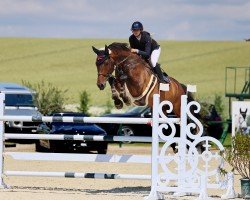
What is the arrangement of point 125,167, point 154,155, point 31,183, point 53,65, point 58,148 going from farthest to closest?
point 53,65 < point 58,148 < point 125,167 < point 31,183 < point 154,155

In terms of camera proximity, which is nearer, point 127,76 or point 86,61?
point 127,76

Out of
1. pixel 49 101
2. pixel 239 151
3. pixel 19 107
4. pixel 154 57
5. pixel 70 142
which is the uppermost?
pixel 154 57

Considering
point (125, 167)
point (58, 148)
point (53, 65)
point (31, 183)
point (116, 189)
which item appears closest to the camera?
point (116, 189)

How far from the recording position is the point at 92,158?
15008mm

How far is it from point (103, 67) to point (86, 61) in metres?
61.5

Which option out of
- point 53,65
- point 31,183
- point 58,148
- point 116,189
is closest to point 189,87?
point 116,189

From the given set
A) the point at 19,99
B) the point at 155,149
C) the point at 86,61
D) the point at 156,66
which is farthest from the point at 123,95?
the point at 86,61

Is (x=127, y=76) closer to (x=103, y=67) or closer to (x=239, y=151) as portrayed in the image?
(x=103, y=67)

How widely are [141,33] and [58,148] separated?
43.5ft

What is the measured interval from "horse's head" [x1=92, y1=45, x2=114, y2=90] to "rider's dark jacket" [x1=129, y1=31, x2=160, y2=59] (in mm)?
647

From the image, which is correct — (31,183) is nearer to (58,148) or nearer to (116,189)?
(116,189)

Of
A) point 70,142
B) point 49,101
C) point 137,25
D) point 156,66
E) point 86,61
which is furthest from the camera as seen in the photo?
point 86,61

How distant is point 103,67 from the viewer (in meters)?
15.2

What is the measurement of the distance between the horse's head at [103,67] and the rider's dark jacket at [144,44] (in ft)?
2.12
